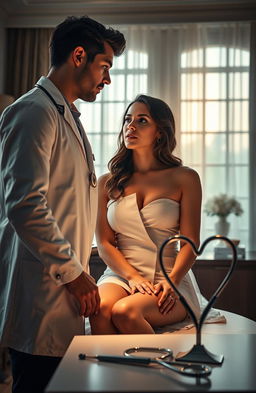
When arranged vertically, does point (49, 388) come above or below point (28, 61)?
below

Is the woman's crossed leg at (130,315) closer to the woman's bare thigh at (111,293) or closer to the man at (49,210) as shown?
the woman's bare thigh at (111,293)

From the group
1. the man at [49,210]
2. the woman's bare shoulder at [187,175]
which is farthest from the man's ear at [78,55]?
the woman's bare shoulder at [187,175]

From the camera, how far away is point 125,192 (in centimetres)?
268

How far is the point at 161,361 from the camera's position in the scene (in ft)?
3.91

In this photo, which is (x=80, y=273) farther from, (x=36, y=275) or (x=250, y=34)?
(x=250, y=34)

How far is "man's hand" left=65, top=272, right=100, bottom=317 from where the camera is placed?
5.12 ft

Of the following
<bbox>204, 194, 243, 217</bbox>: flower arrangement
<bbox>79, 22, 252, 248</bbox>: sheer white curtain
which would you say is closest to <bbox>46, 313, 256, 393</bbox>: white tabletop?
<bbox>204, 194, 243, 217</bbox>: flower arrangement

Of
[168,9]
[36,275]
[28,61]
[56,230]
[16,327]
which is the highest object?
[168,9]

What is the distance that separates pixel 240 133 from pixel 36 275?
11.6ft

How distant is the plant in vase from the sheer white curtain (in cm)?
30

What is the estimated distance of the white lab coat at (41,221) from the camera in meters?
1.48

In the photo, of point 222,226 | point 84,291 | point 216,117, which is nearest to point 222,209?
point 222,226

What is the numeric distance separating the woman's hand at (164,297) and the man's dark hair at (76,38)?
108cm

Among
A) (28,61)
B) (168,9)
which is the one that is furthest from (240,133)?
(28,61)
